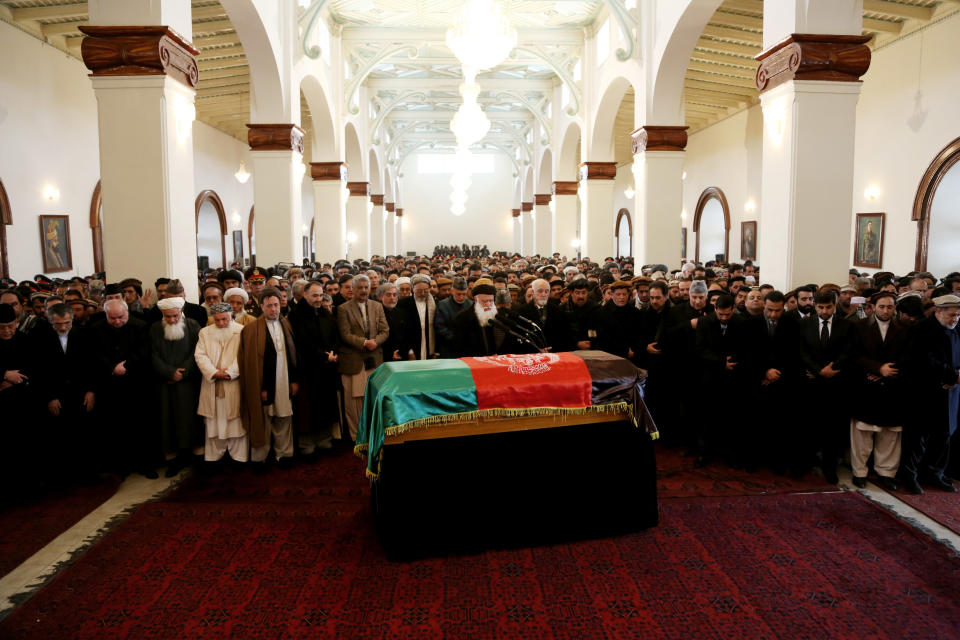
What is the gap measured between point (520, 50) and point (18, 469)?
1507 centimetres

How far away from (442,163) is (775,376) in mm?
38554

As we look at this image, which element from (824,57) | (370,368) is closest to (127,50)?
(370,368)

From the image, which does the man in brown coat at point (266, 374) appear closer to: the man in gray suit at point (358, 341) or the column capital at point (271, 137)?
the man in gray suit at point (358, 341)

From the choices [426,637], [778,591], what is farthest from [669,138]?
[426,637]

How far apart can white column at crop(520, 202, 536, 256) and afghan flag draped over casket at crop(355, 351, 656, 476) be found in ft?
84.1

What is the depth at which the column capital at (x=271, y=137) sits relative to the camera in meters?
11.1

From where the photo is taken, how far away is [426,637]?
3361mm

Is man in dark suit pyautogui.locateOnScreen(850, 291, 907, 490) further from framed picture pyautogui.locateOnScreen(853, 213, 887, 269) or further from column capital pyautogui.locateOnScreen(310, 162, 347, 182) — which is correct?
column capital pyautogui.locateOnScreen(310, 162, 347, 182)

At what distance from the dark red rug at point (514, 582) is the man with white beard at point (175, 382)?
0.91m

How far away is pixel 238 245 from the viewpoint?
24.0m

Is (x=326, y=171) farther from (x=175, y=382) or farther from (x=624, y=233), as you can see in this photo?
(x=624, y=233)

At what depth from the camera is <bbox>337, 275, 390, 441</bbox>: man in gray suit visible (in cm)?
631

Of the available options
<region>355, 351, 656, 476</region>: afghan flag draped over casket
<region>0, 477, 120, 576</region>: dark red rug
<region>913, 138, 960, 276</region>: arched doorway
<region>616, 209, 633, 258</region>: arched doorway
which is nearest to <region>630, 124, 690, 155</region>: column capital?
<region>913, 138, 960, 276</region>: arched doorway

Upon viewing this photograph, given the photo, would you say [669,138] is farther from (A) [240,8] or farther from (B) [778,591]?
(B) [778,591]
